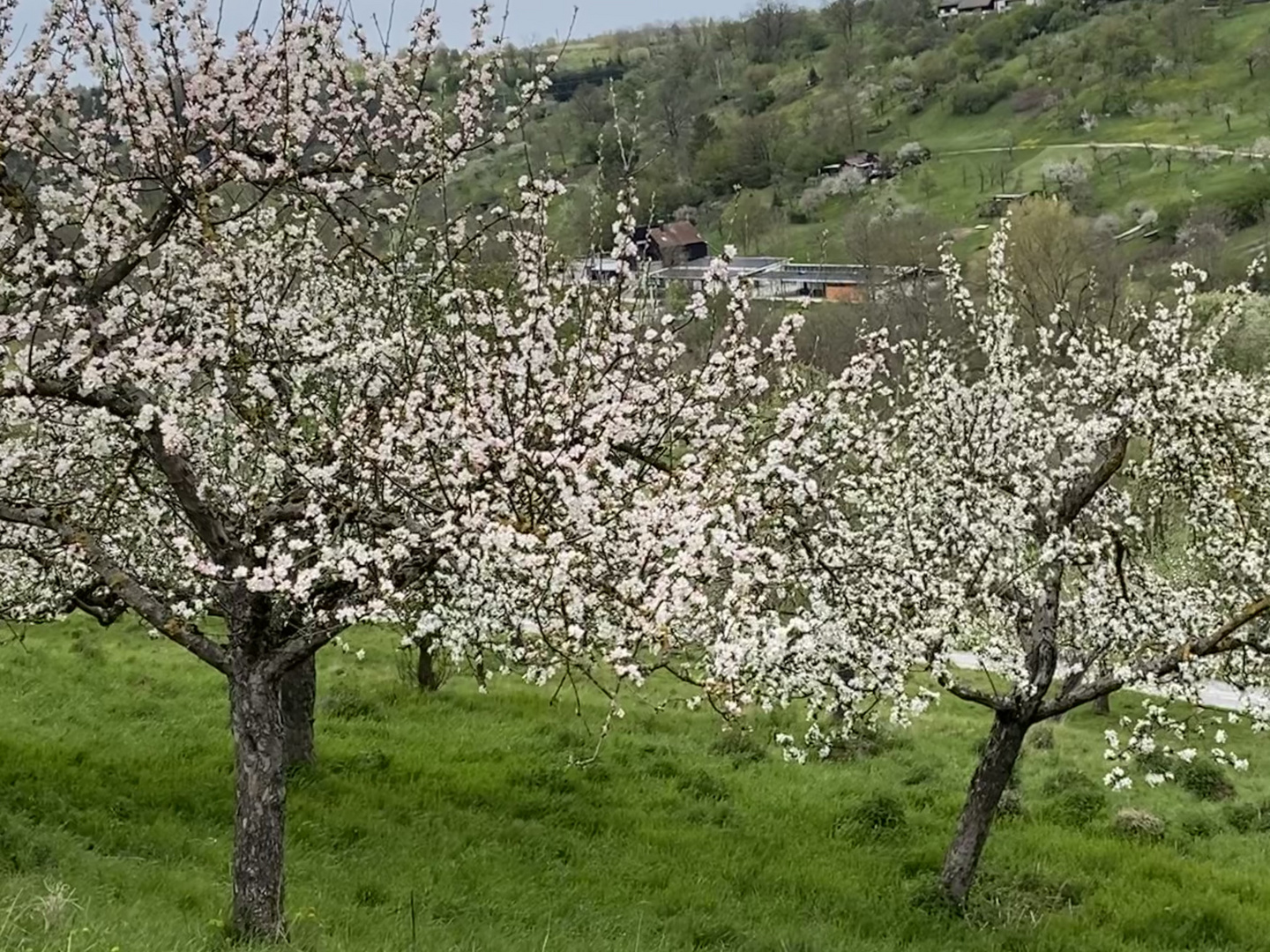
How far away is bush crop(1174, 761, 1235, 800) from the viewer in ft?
61.8

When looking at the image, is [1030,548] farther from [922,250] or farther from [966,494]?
[922,250]

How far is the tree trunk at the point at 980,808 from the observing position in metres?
12.7

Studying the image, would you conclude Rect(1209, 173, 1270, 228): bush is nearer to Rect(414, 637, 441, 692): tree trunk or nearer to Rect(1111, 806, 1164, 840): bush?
Rect(1111, 806, 1164, 840): bush

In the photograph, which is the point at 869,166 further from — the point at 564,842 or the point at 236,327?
the point at 236,327

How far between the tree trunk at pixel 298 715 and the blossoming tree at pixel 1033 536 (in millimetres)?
7356

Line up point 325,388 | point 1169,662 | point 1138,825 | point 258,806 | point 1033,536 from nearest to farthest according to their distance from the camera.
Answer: point 258,806
point 1169,662
point 325,388
point 1033,536
point 1138,825

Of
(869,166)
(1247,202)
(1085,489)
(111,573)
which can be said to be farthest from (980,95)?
(111,573)

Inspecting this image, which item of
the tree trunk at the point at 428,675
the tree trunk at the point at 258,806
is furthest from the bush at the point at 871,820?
the tree trunk at the point at 428,675

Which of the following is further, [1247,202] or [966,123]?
[966,123]

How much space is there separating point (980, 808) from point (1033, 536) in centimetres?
320

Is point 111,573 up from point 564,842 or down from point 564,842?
up

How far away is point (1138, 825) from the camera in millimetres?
15922

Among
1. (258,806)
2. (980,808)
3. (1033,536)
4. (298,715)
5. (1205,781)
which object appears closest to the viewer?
(258,806)

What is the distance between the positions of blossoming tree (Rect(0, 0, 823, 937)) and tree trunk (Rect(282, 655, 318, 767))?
478 cm
